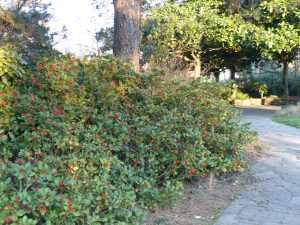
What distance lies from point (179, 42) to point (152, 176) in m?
14.0

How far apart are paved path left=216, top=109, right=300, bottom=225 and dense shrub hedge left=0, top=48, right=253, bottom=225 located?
54 cm

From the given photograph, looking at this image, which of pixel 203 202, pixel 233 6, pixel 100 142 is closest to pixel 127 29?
pixel 100 142

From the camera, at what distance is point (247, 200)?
5246 millimetres

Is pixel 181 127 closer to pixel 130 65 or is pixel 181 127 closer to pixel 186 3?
pixel 130 65

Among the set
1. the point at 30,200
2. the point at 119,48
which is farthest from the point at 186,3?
the point at 30,200

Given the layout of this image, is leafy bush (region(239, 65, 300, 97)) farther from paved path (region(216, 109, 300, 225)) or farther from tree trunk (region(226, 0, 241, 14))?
paved path (region(216, 109, 300, 225))

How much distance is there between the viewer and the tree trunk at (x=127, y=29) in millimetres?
7801

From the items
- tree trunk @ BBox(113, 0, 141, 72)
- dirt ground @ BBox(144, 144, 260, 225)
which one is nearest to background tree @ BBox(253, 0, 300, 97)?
tree trunk @ BBox(113, 0, 141, 72)

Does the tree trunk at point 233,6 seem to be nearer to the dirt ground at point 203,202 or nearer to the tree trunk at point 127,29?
the tree trunk at point 127,29

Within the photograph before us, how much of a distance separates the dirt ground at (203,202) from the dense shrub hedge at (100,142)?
0.17m

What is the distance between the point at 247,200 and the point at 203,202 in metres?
0.53

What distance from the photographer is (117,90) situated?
5863 mm

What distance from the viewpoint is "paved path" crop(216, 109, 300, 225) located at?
14.9ft

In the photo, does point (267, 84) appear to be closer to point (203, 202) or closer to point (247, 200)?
point (247, 200)
